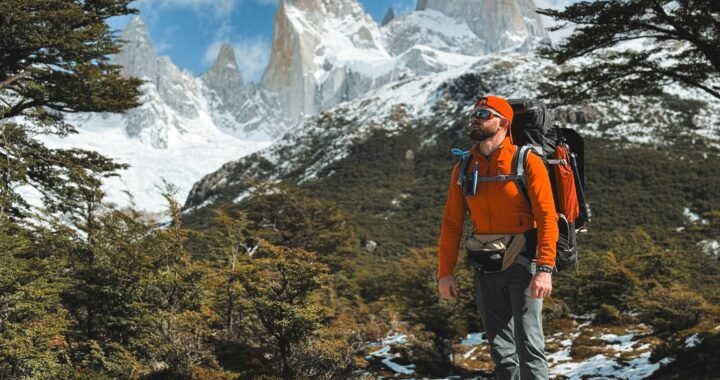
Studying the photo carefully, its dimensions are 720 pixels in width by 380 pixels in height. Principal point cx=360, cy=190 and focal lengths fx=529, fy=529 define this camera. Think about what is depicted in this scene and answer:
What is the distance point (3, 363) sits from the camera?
22.2 feet

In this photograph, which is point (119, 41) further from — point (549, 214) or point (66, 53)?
point (549, 214)

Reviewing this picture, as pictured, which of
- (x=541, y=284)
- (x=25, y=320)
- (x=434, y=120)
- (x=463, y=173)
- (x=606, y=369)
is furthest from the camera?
(x=434, y=120)

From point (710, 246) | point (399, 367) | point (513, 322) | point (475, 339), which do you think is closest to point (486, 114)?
point (513, 322)

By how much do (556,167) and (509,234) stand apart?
54 cm

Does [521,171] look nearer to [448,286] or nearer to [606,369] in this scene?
[448,286]

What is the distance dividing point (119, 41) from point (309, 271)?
741cm

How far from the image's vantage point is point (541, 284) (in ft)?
9.95

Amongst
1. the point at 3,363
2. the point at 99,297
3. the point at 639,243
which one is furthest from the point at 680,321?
the point at 3,363

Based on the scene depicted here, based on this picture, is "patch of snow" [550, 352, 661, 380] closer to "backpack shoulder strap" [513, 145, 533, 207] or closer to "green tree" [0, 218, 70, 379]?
"backpack shoulder strap" [513, 145, 533, 207]

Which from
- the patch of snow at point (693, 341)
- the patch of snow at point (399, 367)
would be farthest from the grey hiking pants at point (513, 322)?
the patch of snow at point (399, 367)

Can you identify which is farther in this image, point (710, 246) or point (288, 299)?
point (710, 246)

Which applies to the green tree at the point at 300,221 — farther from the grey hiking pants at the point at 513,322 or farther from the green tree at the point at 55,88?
the grey hiking pants at the point at 513,322

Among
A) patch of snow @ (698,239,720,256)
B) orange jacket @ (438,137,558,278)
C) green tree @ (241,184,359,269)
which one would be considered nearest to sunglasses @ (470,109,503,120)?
orange jacket @ (438,137,558,278)

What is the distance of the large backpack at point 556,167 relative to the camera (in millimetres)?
3293
